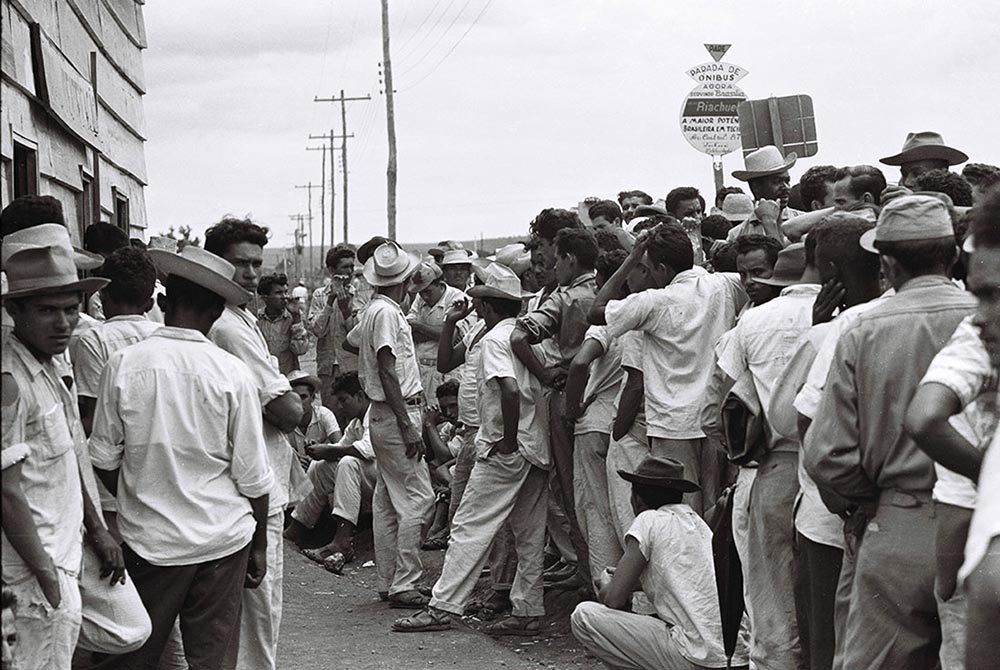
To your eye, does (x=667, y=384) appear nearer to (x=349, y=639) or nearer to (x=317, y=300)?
(x=349, y=639)

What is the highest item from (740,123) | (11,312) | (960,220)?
(740,123)

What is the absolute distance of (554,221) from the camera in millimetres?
8547

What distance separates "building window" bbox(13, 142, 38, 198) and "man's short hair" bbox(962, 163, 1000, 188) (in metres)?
5.53

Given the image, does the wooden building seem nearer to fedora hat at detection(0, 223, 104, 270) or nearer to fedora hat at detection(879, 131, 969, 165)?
fedora hat at detection(0, 223, 104, 270)

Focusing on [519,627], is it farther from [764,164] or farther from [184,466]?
[184,466]

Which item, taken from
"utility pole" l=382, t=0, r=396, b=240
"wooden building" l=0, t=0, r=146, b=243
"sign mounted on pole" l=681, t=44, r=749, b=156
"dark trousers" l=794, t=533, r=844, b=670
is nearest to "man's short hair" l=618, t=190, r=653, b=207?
"sign mounted on pole" l=681, t=44, r=749, b=156

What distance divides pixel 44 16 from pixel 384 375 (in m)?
3.22

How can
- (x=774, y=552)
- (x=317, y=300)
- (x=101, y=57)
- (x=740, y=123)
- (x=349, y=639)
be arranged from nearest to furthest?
(x=774, y=552) < (x=349, y=639) < (x=740, y=123) < (x=101, y=57) < (x=317, y=300)

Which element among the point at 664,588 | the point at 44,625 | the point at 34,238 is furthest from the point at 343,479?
the point at 44,625

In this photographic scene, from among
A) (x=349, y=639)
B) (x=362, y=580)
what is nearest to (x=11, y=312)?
(x=349, y=639)

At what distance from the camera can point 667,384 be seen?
7387 millimetres

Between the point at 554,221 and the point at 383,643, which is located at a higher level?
the point at 554,221

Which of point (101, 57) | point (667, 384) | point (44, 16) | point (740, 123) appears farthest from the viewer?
point (101, 57)

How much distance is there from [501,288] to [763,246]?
7.05ft
